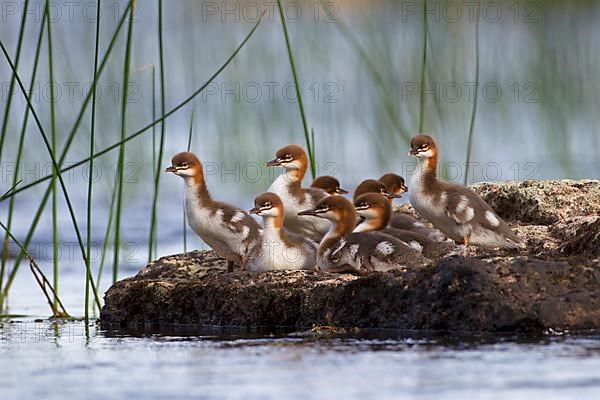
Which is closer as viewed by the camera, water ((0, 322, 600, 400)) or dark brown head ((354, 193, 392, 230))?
water ((0, 322, 600, 400))

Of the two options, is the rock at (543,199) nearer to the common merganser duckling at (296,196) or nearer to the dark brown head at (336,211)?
the common merganser duckling at (296,196)

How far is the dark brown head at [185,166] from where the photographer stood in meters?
7.59

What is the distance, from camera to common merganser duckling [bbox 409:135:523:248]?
6.94 meters

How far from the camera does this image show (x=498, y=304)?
5055 mm

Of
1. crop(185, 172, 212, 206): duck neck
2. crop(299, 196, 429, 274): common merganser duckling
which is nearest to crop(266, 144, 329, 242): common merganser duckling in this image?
crop(185, 172, 212, 206): duck neck

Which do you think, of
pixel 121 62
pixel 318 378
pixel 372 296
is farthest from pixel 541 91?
pixel 318 378

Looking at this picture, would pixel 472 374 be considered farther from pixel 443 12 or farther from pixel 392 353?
pixel 443 12

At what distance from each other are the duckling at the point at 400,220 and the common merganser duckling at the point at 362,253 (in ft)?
2.66

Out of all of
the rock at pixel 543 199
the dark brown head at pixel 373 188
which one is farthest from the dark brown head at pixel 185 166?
the rock at pixel 543 199

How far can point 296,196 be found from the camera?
7.80 meters

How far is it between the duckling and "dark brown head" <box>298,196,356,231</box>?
21.1 inches

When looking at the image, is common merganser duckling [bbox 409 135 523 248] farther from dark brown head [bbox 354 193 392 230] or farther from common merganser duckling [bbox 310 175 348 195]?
common merganser duckling [bbox 310 175 348 195]

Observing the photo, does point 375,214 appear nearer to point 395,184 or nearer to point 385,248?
point 385,248

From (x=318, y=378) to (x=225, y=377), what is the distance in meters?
0.34
